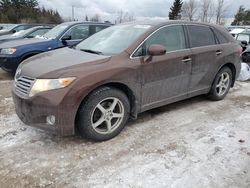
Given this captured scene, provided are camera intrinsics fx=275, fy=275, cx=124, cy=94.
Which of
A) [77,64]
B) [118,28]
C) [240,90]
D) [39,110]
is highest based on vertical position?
[118,28]

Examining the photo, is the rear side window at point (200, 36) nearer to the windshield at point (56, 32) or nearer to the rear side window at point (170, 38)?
the rear side window at point (170, 38)

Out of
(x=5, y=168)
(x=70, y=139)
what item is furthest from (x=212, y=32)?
(x=5, y=168)

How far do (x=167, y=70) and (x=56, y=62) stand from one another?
1.67 m

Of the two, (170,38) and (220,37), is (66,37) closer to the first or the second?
(170,38)

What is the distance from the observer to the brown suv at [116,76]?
130 inches

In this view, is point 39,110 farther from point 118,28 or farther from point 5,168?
point 118,28

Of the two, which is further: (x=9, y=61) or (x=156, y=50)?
(x=9, y=61)

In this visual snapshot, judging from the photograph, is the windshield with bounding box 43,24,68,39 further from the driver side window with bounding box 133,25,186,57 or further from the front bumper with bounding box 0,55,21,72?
the driver side window with bounding box 133,25,186,57

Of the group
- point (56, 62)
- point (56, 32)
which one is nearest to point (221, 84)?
point (56, 62)

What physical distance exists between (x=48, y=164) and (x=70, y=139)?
25.1 inches

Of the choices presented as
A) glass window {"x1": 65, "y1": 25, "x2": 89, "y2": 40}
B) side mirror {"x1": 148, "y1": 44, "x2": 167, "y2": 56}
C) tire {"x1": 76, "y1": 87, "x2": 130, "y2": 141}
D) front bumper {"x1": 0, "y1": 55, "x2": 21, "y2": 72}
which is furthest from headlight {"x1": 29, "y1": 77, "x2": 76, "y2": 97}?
glass window {"x1": 65, "y1": 25, "x2": 89, "y2": 40}

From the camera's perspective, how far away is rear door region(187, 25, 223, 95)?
15.5ft

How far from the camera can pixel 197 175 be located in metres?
2.99

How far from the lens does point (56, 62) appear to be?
3652mm
